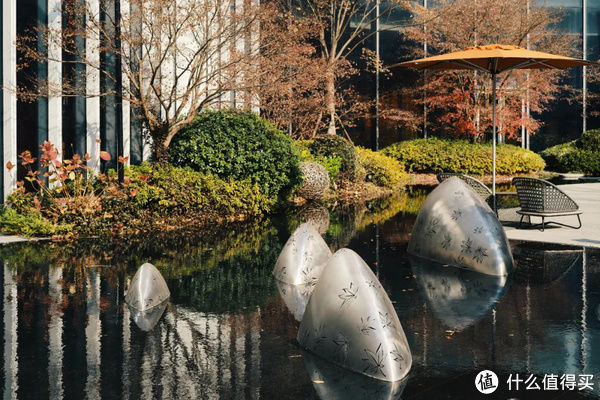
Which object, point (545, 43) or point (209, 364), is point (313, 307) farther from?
point (545, 43)

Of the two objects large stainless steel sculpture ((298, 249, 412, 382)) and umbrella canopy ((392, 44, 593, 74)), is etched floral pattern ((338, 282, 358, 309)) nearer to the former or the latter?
large stainless steel sculpture ((298, 249, 412, 382))

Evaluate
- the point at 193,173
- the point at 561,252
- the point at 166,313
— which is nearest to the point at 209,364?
the point at 166,313

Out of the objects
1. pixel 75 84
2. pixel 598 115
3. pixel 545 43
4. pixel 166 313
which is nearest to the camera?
pixel 166 313

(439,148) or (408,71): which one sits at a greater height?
(408,71)

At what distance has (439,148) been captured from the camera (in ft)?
84.4

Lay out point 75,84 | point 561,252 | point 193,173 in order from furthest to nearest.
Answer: point 75,84, point 193,173, point 561,252

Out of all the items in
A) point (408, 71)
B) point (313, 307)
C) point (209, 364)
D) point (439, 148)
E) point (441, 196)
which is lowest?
point (209, 364)

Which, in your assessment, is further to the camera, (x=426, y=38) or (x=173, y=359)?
(x=426, y=38)

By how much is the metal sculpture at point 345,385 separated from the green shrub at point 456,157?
67.9ft

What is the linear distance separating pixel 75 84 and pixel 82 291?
776cm

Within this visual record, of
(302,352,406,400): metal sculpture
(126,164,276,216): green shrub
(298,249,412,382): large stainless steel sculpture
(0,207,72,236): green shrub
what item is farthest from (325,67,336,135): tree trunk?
(302,352,406,400): metal sculpture

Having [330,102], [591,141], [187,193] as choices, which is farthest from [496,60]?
[591,141]

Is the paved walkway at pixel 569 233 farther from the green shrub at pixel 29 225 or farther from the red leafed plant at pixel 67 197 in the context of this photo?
the green shrub at pixel 29 225

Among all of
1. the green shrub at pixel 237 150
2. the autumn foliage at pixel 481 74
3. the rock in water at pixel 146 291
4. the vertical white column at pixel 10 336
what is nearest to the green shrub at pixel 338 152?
the green shrub at pixel 237 150
